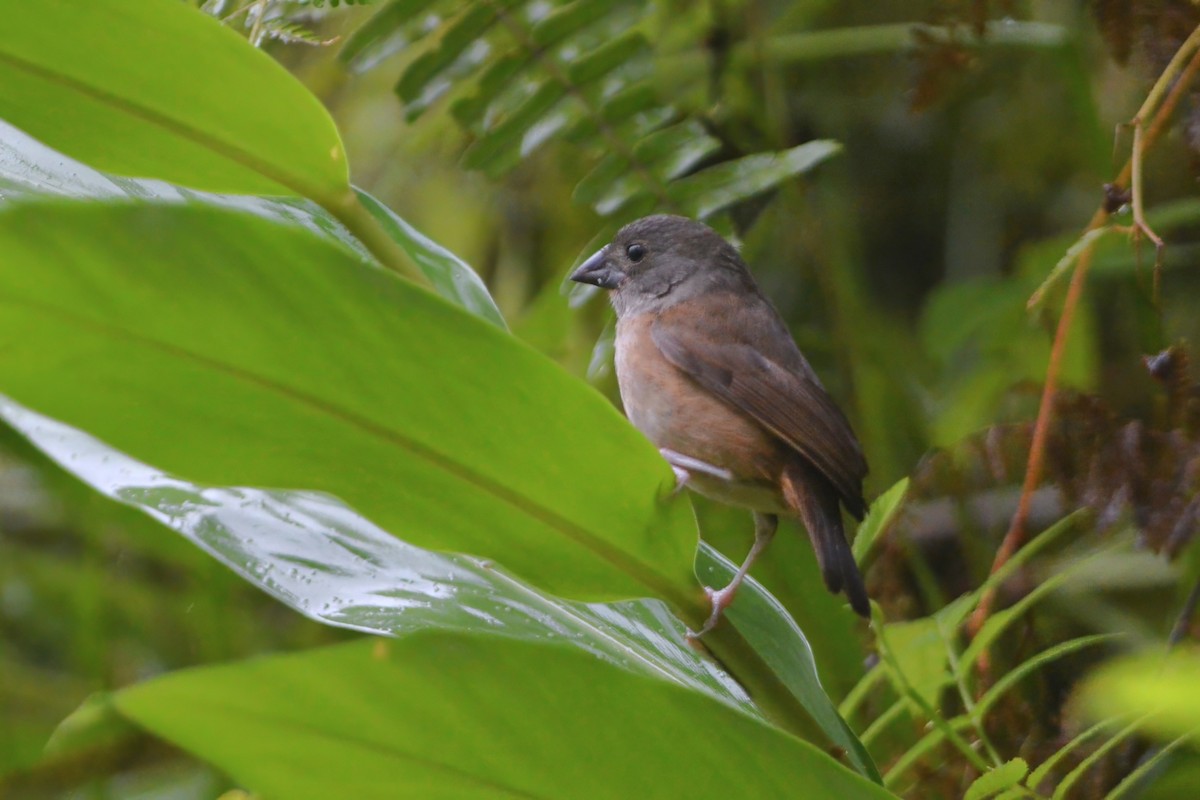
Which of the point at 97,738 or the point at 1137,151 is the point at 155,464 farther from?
the point at 97,738

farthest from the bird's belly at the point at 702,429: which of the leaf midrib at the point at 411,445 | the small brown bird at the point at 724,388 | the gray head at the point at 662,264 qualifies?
the leaf midrib at the point at 411,445

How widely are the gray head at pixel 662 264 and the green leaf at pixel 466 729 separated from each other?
1508mm

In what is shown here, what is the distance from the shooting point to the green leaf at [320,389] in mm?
966

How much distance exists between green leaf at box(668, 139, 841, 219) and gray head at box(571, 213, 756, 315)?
2.8 inches

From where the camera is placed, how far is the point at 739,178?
8.71 ft

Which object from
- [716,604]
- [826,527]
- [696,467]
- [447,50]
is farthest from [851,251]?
[716,604]

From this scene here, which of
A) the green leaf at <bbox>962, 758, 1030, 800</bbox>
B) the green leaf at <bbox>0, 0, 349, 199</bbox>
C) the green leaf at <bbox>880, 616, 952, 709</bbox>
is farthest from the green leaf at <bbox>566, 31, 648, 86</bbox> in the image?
the green leaf at <bbox>962, 758, 1030, 800</bbox>

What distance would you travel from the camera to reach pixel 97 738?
255cm

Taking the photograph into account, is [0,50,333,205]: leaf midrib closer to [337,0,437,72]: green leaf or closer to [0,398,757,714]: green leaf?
[0,398,757,714]: green leaf

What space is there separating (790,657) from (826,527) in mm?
479

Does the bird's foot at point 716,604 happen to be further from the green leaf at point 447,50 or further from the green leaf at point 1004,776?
the green leaf at point 447,50

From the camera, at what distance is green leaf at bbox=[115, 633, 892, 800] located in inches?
33.5

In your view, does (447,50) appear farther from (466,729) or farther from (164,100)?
(466,729)

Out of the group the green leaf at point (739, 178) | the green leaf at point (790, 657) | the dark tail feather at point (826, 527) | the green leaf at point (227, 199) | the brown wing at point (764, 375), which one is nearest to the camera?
the green leaf at point (227, 199)
